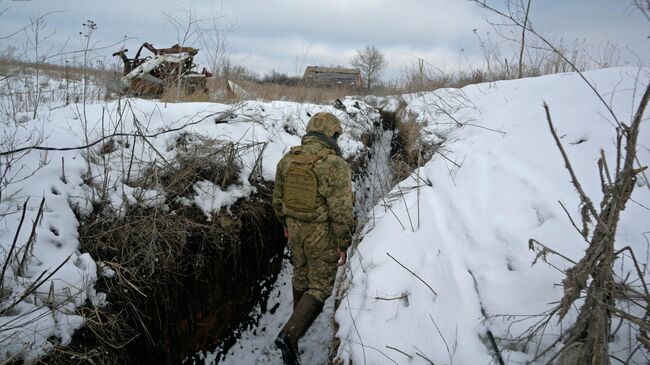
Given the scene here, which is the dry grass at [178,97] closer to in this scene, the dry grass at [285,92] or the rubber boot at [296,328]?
the dry grass at [285,92]

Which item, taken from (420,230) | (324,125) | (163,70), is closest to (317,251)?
(420,230)

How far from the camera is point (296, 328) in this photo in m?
2.72

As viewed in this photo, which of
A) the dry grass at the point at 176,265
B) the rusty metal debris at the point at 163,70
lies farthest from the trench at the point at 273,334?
the rusty metal debris at the point at 163,70

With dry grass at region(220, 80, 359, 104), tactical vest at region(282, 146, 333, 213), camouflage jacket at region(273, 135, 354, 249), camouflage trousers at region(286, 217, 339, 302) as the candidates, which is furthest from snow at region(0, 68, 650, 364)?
dry grass at region(220, 80, 359, 104)

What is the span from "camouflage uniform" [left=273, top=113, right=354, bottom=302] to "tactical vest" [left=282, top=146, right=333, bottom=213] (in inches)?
0.8

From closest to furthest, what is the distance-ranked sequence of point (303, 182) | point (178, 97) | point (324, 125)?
point (303, 182), point (324, 125), point (178, 97)

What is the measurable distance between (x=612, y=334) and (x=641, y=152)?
1.28m

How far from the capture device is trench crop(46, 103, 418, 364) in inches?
92.1

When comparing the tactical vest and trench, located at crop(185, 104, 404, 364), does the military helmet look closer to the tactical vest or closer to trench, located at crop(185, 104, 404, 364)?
the tactical vest

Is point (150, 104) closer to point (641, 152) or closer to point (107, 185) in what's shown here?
point (107, 185)

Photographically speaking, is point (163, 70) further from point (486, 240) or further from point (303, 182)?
point (486, 240)

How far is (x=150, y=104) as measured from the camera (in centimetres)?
415

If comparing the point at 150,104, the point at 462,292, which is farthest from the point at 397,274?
the point at 150,104

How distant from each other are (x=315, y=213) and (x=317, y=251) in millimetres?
339
